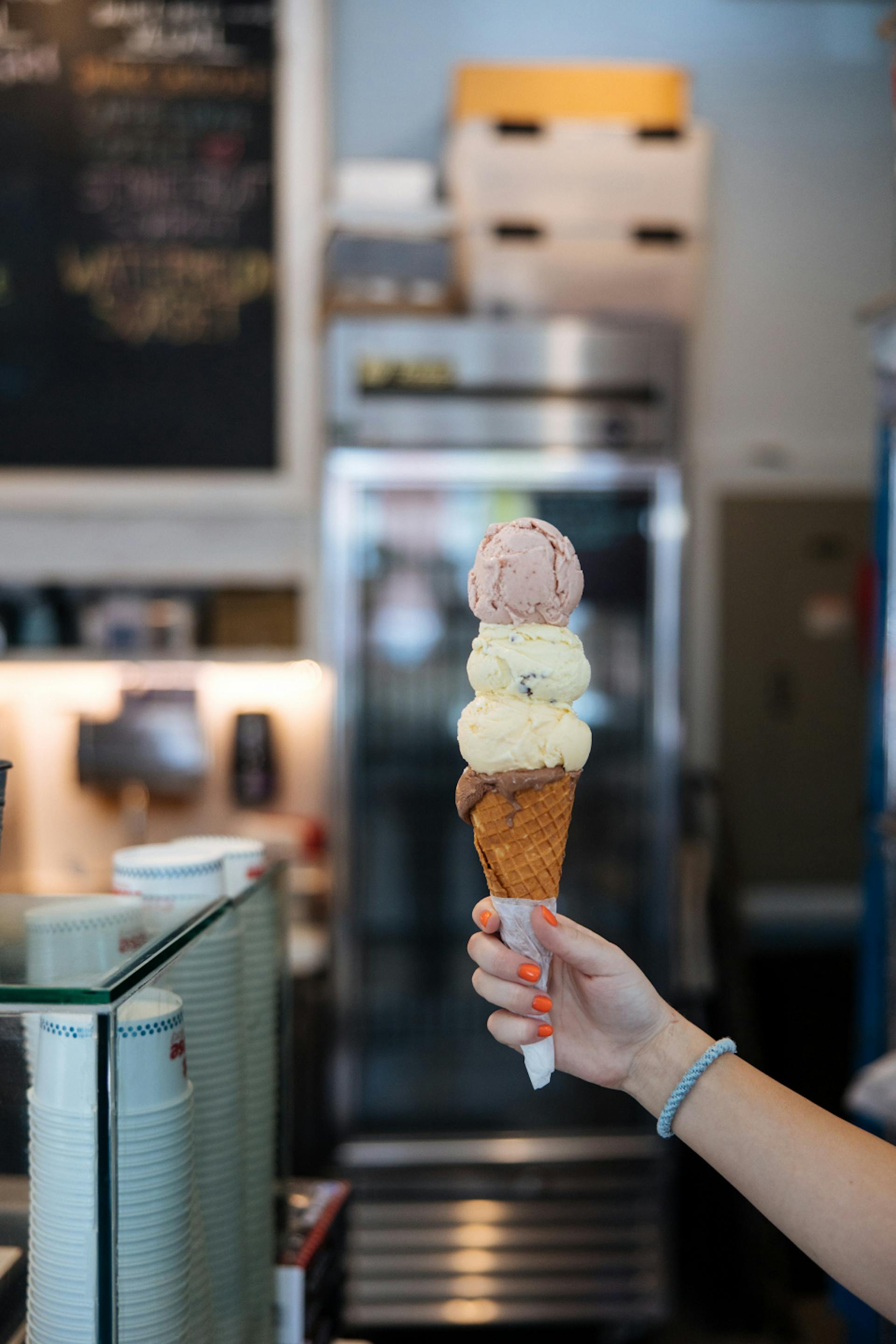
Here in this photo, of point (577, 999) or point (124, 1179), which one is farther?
point (577, 999)

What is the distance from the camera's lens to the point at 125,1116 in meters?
0.87

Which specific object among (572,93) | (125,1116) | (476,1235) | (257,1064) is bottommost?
(476,1235)

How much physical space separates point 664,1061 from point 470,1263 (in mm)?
2148

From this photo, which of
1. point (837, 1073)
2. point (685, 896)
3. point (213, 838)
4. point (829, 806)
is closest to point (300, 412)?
point (685, 896)

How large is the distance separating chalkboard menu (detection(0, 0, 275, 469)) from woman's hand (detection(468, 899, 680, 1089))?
2480 mm

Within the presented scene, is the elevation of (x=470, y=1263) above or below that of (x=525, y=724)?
below

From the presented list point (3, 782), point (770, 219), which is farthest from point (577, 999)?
point (770, 219)

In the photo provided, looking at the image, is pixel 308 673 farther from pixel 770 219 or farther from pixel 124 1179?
pixel 124 1179

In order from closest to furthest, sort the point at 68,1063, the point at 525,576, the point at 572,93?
the point at 68,1063
the point at 525,576
the point at 572,93

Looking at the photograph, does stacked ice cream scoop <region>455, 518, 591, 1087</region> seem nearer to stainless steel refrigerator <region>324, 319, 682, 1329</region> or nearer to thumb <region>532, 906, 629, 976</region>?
thumb <region>532, 906, 629, 976</region>

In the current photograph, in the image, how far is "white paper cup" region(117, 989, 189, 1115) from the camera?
0.87 metres

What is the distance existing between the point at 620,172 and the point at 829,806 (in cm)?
200

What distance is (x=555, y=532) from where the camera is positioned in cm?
106

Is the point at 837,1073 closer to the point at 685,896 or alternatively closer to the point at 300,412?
the point at 685,896
